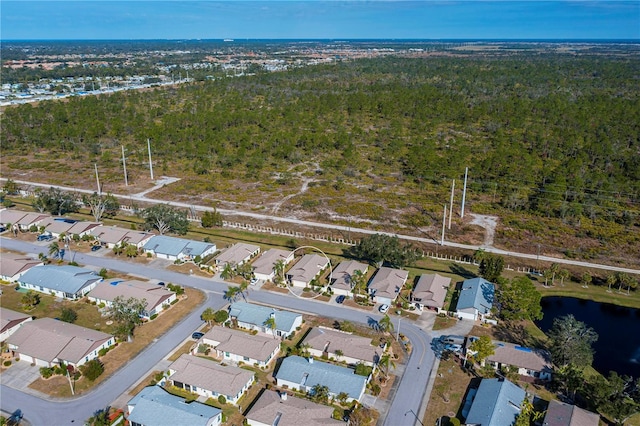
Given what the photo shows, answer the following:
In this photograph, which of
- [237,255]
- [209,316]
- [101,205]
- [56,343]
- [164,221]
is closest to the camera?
[56,343]

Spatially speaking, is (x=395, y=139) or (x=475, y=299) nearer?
(x=475, y=299)

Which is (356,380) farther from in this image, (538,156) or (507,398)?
(538,156)

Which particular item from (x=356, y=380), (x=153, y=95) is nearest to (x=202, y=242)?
(x=356, y=380)

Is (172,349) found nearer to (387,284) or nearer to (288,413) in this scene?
(288,413)

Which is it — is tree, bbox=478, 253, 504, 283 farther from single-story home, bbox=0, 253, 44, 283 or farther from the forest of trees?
single-story home, bbox=0, 253, 44, 283

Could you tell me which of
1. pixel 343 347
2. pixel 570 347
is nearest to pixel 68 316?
pixel 343 347

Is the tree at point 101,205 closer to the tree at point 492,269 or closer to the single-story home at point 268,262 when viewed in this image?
the single-story home at point 268,262
